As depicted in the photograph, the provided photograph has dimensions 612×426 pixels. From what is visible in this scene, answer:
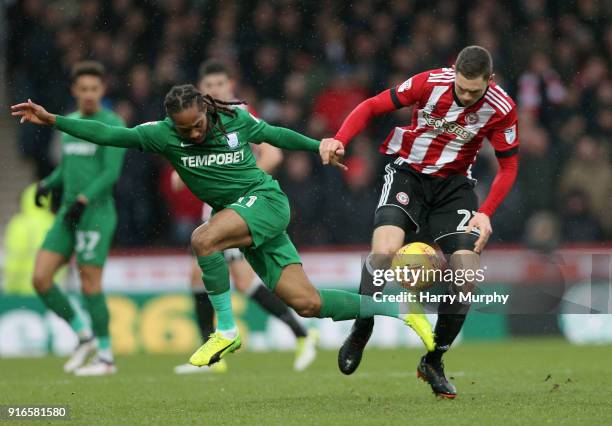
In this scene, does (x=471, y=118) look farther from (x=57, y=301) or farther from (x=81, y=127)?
(x=57, y=301)

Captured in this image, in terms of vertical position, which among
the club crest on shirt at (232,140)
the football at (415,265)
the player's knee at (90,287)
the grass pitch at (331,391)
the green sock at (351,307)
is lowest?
the grass pitch at (331,391)

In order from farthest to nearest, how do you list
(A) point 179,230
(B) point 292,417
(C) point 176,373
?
(A) point 179,230
(C) point 176,373
(B) point 292,417

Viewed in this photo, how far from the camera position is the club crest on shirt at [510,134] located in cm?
752

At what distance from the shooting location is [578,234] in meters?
14.7

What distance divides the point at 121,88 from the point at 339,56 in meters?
2.93

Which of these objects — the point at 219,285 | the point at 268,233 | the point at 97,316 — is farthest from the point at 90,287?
the point at 268,233

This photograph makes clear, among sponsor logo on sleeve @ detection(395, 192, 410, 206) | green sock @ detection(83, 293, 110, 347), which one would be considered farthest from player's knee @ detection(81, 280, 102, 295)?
sponsor logo on sleeve @ detection(395, 192, 410, 206)

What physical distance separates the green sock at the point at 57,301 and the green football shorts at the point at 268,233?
3093mm

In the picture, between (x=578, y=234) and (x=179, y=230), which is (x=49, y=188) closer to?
(x=179, y=230)

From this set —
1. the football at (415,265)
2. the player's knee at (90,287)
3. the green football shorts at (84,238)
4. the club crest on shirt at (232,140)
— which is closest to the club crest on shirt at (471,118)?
the football at (415,265)

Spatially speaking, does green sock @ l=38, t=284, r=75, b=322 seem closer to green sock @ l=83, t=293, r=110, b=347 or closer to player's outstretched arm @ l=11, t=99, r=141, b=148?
green sock @ l=83, t=293, r=110, b=347

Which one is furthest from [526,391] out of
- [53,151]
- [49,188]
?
[53,151]

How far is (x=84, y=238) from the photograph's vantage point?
1000 centimetres

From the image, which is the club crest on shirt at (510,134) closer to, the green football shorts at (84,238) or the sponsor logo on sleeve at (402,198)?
the sponsor logo on sleeve at (402,198)
